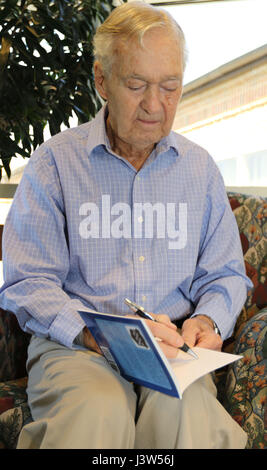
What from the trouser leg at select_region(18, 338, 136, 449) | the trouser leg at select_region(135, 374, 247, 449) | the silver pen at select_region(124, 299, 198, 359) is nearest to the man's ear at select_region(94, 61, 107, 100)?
the silver pen at select_region(124, 299, 198, 359)

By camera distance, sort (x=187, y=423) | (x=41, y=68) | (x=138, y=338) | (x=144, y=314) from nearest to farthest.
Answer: (x=138, y=338)
(x=187, y=423)
(x=144, y=314)
(x=41, y=68)

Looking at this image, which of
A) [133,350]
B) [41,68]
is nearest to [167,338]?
[133,350]

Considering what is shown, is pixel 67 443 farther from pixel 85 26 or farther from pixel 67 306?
pixel 85 26

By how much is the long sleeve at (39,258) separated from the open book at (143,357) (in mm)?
155

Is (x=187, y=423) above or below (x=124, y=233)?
below

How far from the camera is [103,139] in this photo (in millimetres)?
1648

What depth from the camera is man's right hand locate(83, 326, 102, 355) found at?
1.44 m

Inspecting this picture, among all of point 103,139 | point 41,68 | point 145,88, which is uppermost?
point 41,68

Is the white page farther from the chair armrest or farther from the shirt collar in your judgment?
the shirt collar

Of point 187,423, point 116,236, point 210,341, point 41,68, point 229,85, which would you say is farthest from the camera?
point 229,85

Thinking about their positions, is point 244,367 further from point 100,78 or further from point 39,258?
point 100,78

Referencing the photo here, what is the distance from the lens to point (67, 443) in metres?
1.19

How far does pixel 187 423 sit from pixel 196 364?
125 millimetres

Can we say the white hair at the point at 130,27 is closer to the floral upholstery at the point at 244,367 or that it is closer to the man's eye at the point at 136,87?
the man's eye at the point at 136,87
